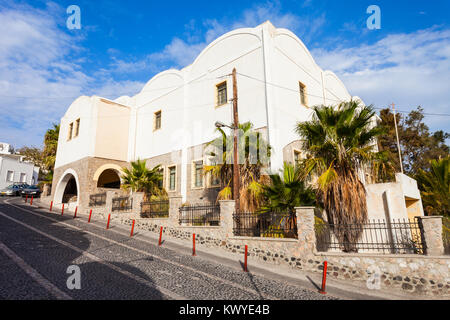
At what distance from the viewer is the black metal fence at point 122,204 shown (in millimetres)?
14430

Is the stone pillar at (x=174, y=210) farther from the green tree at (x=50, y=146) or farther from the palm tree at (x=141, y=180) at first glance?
the green tree at (x=50, y=146)

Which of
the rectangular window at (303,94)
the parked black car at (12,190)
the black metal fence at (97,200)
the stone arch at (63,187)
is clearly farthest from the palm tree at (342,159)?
the parked black car at (12,190)

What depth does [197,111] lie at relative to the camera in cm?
1619

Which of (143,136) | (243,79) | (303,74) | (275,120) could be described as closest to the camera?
(275,120)

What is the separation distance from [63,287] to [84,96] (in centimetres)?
1979

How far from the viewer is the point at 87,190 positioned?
18.2m

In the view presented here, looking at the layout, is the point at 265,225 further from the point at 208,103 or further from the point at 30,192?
the point at 30,192

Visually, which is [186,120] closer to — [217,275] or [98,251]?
[98,251]

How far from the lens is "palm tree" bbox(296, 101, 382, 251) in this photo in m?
8.54

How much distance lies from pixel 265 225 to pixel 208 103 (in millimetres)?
9065

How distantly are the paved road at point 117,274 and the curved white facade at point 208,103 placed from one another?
626 cm
